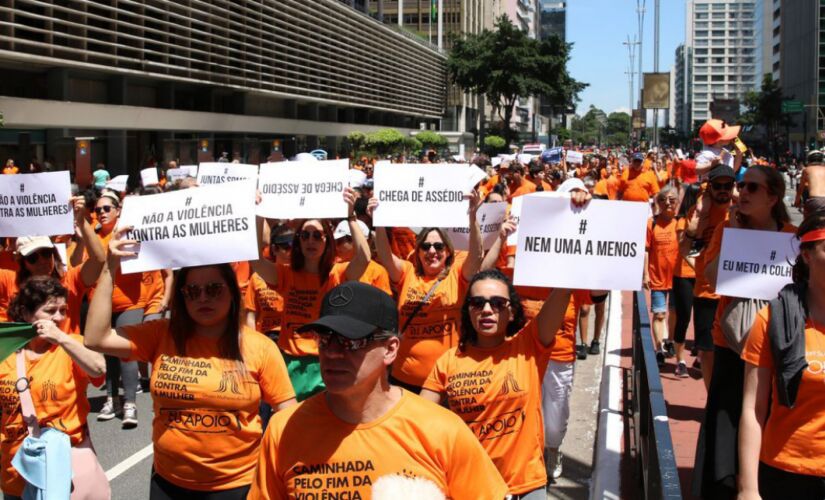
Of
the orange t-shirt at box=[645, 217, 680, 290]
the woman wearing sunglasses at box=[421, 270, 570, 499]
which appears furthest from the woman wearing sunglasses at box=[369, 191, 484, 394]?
the orange t-shirt at box=[645, 217, 680, 290]

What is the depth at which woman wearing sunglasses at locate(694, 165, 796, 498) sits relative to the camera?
4.52 meters

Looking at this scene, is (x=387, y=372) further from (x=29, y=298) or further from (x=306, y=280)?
(x=306, y=280)

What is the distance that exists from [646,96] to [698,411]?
24.1 metres

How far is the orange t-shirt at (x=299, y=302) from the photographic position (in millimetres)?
5652

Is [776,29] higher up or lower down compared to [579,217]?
higher up

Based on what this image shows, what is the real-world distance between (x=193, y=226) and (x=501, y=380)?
1.60 meters

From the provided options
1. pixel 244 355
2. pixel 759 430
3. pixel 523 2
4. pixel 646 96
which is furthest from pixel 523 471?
pixel 523 2

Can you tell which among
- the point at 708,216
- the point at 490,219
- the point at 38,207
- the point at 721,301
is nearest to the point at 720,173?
the point at 708,216

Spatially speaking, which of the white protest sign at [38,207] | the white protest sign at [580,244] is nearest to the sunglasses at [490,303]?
the white protest sign at [580,244]

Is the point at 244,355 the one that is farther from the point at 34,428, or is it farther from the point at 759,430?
the point at 759,430

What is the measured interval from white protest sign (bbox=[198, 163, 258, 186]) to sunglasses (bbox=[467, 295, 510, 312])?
3.99m

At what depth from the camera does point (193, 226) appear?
4.61 meters

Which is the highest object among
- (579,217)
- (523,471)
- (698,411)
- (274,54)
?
(274,54)

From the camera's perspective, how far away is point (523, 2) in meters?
146
